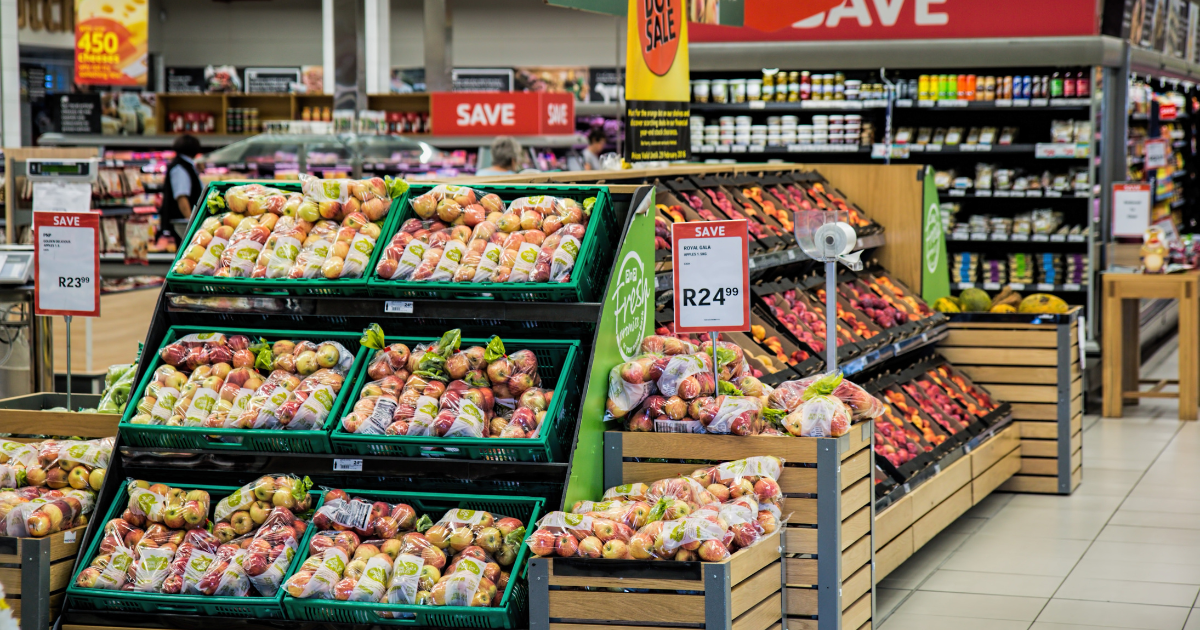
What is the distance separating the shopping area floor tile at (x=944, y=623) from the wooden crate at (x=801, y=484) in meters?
0.93

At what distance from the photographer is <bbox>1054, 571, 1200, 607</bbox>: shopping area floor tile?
4730 millimetres

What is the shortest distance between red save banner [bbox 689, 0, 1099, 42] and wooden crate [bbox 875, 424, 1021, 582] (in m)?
3.58

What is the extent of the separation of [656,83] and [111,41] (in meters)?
9.78

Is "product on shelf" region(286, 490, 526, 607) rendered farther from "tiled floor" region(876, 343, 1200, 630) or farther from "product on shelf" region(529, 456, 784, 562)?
"tiled floor" region(876, 343, 1200, 630)

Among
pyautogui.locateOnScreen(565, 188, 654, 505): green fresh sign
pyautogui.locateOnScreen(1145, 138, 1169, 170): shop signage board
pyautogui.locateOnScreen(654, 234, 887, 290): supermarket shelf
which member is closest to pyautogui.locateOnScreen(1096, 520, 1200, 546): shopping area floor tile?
pyautogui.locateOnScreen(654, 234, 887, 290): supermarket shelf

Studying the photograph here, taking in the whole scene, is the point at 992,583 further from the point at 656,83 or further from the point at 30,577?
the point at 30,577

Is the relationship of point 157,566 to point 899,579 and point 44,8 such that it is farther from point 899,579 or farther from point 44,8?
point 44,8

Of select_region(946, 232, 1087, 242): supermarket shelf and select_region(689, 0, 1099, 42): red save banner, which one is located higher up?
select_region(689, 0, 1099, 42): red save banner

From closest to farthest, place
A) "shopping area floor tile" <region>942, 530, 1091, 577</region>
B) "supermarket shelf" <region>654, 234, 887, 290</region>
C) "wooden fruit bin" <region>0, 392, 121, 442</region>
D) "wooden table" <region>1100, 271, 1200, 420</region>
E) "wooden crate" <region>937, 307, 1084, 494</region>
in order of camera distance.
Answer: "wooden fruit bin" <region>0, 392, 121, 442</region> < "supermarket shelf" <region>654, 234, 887, 290</region> < "shopping area floor tile" <region>942, 530, 1091, 577</region> < "wooden crate" <region>937, 307, 1084, 494</region> < "wooden table" <region>1100, 271, 1200, 420</region>

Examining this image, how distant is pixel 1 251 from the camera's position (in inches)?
246

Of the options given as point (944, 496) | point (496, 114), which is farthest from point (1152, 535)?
point (496, 114)

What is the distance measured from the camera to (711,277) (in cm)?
360

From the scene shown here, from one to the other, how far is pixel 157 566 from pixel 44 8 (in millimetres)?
16785

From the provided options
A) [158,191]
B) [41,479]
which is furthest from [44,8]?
[41,479]
